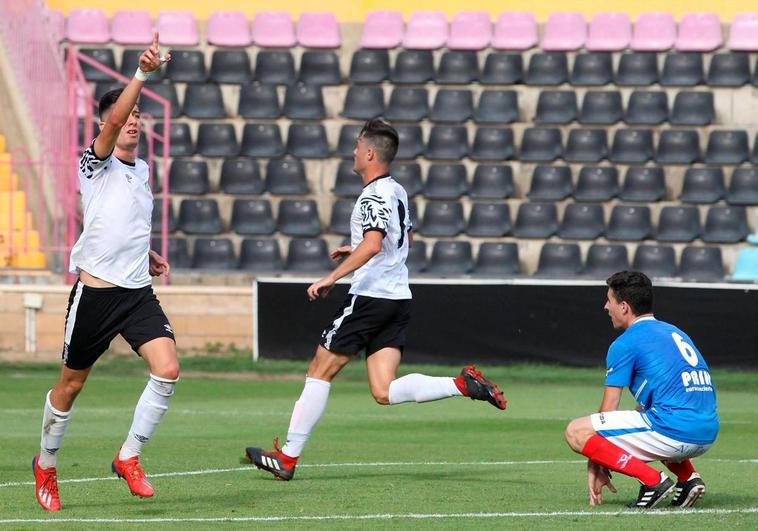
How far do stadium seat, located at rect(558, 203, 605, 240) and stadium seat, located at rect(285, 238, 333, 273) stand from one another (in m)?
3.35

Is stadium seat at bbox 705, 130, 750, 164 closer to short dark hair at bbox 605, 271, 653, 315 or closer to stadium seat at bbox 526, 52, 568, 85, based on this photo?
stadium seat at bbox 526, 52, 568, 85

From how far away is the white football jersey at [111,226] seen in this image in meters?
7.10

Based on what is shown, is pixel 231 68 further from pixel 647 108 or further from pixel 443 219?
pixel 647 108

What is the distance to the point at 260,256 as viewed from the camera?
64.6ft

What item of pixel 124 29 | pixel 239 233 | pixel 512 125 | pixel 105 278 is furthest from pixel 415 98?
pixel 105 278

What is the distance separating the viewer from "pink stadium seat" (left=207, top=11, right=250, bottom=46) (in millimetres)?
22219

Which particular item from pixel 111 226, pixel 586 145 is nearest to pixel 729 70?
pixel 586 145

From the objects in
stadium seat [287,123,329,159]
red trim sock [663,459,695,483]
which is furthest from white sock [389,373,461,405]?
stadium seat [287,123,329,159]

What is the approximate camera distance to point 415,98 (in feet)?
69.1

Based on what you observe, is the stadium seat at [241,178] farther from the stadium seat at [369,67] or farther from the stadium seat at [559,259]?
the stadium seat at [559,259]

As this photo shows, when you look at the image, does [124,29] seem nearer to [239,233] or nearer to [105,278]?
[239,233]

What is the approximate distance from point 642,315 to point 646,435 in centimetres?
60

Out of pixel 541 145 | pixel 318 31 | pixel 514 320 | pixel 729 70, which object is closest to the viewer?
pixel 514 320

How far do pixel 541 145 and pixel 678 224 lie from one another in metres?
2.33
